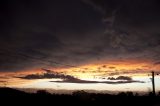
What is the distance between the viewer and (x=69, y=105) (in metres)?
53.1

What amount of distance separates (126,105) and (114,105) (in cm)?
308

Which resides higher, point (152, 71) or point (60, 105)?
point (152, 71)

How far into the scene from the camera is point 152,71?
171 feet

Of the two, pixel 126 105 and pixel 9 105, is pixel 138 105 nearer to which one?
pixel 126 105

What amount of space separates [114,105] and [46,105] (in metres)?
16.0

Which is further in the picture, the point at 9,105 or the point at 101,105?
the point at 101,105

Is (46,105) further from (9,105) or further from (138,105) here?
(138,105)

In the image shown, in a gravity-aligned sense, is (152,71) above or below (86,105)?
above

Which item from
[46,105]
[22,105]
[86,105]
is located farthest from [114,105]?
[22,105]

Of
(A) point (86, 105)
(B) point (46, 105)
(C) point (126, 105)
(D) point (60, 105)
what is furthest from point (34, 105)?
(C) point (126, 105)

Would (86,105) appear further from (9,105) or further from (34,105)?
(9,105)

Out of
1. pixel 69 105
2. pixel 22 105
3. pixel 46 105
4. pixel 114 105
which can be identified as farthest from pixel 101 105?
pixel 22 105

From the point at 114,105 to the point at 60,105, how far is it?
12714mm

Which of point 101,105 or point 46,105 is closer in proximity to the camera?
point 46,105
